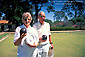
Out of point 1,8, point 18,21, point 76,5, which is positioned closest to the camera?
point 18,21

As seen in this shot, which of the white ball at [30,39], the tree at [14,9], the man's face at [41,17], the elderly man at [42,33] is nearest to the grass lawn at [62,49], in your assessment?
the elderly man at [42,33]

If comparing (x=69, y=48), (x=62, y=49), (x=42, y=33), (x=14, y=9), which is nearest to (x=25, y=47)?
(x=42, y=33)

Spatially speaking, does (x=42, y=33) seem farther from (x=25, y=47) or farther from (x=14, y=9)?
(x=14, y=9)

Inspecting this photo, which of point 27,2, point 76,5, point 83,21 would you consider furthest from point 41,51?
point 83,21

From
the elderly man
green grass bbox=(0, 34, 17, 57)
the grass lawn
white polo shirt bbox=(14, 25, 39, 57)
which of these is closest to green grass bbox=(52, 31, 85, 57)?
the grass lawn

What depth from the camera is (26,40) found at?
2273 mm

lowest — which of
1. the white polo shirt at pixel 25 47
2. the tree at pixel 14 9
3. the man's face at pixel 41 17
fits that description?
the white polo shirt at pixel 25 47

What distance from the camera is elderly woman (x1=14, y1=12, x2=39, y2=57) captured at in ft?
7.43

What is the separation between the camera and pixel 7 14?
95.1 feet

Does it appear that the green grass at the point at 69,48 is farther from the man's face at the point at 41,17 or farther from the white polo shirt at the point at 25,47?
the white polo shirt at the point at 25,47

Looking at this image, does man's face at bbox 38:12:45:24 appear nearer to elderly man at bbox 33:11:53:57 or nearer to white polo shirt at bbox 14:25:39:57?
elderly man at bbox 33:11:53:57

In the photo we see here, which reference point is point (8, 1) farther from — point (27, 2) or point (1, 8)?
point (27, 2)

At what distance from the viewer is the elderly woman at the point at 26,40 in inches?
89.1

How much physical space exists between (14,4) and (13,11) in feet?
5.68
